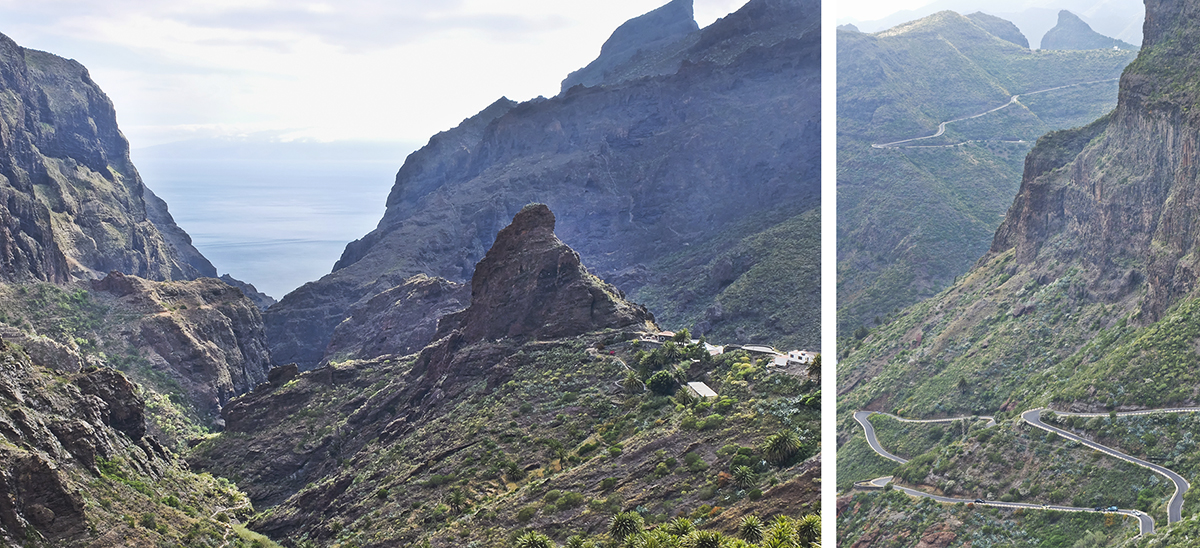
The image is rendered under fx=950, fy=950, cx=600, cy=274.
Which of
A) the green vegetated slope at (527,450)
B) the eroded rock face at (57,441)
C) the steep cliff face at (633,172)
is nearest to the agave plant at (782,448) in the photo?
the green vegetated slope at (527,450)

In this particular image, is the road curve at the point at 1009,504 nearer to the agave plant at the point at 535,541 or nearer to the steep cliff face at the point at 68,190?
the agave plant at the point at 535,541

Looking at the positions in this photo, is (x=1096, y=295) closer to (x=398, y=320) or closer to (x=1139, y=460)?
(x=1139, y=460)

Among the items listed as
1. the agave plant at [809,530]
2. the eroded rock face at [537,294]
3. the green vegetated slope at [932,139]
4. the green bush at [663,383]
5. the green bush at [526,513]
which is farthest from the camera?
the green vegetated slope at [932,139]

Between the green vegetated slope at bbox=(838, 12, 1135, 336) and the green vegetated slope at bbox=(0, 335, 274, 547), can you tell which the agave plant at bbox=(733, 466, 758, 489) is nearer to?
the green vegetated slope at bbox=(0, 335, 274, 547)

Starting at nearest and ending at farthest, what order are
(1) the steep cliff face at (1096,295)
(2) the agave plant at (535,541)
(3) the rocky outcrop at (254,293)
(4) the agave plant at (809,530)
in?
(4) the agave plant at (809,530) < (1) the steep cliff face at (1096,295) < (2) the agave plant at (535,541) < (3) the rocky outcrop at (254,293)

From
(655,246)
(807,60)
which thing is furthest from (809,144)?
(655,246)

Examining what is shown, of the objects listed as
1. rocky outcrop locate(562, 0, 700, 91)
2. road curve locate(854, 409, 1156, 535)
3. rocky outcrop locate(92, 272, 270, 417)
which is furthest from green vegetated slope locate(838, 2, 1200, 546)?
rocky outcrop locate(562, 0, 700, 91)

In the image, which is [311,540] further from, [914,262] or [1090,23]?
[1090,23]
